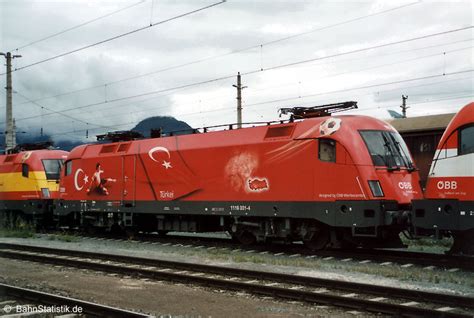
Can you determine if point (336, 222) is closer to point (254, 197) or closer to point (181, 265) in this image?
point (254, 197)

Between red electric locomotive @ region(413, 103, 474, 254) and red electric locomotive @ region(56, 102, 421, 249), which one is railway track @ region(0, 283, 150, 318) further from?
red electric locomotive @ region(56, 102, 421, 249)

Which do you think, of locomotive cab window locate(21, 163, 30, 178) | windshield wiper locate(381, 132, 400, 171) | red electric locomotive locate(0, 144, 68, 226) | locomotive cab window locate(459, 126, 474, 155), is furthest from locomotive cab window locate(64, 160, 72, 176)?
locomotive cab window locate(459, 126, 474, 155)

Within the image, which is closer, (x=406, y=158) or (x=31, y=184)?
(x=406, y=158)

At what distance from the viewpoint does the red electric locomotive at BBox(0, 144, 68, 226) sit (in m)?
25.8

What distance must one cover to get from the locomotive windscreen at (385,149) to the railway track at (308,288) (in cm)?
502

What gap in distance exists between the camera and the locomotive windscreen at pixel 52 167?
26219mm

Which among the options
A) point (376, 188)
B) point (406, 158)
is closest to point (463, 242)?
point (376, 188)

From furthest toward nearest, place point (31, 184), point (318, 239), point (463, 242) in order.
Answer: point (31, 184)
point (318, 239)
point (463, 242)

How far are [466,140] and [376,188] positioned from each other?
8.60 feet

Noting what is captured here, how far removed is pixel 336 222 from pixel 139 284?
18.6ft

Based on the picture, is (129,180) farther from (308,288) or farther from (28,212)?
(308,288)

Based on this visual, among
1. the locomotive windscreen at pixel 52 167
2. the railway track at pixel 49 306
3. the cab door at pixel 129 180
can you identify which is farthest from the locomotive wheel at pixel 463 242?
the locomotive windscreen at pixel 52 167

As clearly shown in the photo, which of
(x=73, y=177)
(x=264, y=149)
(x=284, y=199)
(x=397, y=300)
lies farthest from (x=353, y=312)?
(x=73, y=177)

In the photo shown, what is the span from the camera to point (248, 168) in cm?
1645
